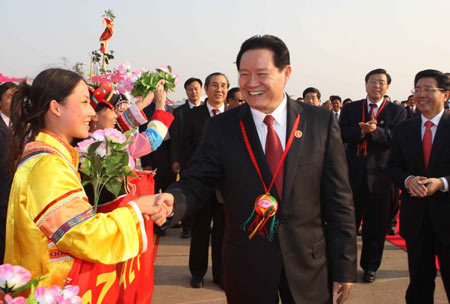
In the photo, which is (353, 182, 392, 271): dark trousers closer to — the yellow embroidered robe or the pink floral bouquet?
the pink floral bouquet

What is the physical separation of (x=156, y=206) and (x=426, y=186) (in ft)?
7.08

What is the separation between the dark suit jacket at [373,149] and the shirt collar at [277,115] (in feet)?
8.64

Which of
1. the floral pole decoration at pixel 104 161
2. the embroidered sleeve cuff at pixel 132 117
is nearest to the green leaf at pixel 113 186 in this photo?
the floral pole decoration at pixel 104 161

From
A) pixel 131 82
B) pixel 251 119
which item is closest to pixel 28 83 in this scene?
pixel 251 119

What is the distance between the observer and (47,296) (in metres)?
1.21

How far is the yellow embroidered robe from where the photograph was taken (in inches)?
64.4

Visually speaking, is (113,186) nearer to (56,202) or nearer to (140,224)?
(140,224)

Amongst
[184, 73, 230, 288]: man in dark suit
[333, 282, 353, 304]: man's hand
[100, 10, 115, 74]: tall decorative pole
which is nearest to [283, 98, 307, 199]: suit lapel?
[333, 282, 353, 304]: man's hand

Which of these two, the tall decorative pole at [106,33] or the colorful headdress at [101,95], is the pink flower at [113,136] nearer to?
the colorful headdress at [101,95]

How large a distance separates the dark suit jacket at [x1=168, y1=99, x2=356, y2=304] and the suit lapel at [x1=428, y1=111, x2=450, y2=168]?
4.75ft

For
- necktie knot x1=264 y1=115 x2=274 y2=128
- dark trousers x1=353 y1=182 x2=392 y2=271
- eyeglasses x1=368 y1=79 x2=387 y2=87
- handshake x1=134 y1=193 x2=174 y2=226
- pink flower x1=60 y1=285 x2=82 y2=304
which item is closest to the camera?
pink flower x1=60 y1=285 x2=82 y2=304

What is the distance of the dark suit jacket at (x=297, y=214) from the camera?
200 centimetres

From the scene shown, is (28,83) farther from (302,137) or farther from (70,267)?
(302,137)

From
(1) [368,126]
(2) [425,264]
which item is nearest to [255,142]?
(2) [425,264]
